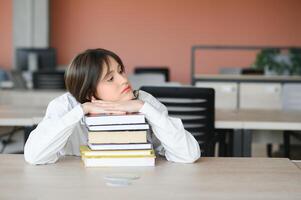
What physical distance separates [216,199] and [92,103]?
1.89ft

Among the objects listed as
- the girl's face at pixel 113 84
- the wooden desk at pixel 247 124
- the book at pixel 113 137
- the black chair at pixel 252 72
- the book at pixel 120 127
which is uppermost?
the girl's face at pixel 113 84

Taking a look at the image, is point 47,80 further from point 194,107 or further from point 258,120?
point 258,120

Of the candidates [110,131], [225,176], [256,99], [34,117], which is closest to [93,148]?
[110,131]

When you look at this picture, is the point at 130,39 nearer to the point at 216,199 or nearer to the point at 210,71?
the point at 210,71

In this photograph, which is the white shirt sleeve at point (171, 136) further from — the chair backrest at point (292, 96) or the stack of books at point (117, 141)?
the chair backrest at point (292, 96)

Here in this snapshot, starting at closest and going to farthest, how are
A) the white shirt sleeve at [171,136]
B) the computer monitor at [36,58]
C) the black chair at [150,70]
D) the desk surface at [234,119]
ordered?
the white shirt sleeve at [171,136] → the desk surface at [234,119] → the computer monitor at [36,58] → the black chair at [150,70]

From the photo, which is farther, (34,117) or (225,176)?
(34,117)

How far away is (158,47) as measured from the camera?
8.75 metres

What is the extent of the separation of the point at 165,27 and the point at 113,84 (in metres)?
7.00

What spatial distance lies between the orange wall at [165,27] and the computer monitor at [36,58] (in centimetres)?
190

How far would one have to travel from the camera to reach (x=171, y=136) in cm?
178

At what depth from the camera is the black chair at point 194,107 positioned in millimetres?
3029

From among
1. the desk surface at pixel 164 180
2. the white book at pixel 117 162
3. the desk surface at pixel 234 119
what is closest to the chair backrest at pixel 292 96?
the desk surface at pixel 234 119

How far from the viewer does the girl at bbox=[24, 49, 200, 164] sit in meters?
1.73
